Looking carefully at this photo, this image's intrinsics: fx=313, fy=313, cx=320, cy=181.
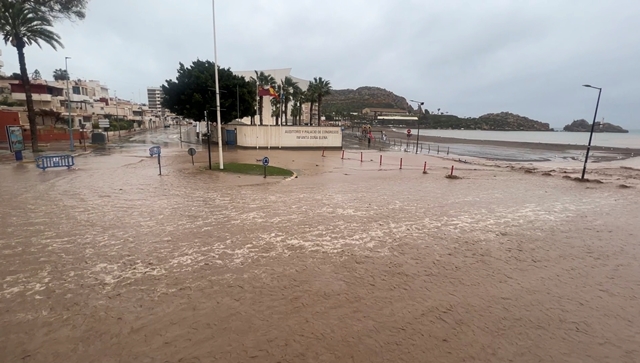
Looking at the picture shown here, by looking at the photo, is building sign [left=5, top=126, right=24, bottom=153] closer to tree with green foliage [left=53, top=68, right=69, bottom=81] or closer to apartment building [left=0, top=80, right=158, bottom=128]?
apartment building [left=0, top=80, right=158, bottom=128]

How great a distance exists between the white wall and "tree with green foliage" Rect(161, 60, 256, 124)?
313 cm

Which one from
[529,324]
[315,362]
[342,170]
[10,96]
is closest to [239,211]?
[315,362]

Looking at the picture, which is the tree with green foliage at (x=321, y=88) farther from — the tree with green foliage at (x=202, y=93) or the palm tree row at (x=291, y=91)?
the tree with green foliage at (x=202, y=93)

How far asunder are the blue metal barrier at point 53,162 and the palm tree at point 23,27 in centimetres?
1183

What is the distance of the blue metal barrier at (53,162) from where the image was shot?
64.6ft

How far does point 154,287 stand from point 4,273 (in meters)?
3.28

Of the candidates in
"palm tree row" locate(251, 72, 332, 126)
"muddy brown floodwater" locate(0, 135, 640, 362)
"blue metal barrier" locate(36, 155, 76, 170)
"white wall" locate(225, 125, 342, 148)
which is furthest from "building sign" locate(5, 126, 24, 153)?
"palm tree row" locate(251, 72, 332, 126)

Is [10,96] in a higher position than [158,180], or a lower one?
higher

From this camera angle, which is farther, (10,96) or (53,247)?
(10,96)

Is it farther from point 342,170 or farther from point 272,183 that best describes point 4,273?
point 342,170

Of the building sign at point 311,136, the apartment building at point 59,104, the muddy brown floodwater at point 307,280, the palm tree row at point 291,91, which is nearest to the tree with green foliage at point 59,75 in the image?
the apartment building at point 59,104

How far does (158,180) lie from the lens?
17.4 metres

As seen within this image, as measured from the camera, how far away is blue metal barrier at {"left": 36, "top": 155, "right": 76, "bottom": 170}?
19688 mm

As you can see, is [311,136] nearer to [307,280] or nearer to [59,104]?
[307,280]
